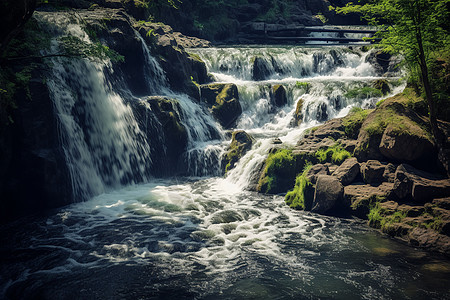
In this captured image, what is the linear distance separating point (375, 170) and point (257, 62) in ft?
57.1

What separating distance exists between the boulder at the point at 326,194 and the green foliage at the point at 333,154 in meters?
1.40

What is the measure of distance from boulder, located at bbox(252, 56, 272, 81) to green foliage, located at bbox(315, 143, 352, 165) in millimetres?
14275

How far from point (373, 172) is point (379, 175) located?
0.68 feet

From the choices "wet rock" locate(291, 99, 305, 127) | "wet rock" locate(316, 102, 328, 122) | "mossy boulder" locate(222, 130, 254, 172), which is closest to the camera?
"mossy boulder" locate(222, 130, 254, 172)

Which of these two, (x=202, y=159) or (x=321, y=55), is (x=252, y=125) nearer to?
(x=202, y=159)

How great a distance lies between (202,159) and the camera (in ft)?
57.2

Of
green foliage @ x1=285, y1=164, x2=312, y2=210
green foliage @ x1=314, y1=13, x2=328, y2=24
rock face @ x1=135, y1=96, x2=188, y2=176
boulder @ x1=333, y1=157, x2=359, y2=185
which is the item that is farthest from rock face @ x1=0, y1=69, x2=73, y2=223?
green foliage @ x1=314, y1=13, x2=328, y2=24

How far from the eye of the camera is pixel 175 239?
9898 millimetres

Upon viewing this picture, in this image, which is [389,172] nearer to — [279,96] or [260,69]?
[279,96]

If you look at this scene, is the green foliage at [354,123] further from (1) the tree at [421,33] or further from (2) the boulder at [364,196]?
(2) the boulder at [364,196]

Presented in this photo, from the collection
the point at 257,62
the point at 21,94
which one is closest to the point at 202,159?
the point at 21,94

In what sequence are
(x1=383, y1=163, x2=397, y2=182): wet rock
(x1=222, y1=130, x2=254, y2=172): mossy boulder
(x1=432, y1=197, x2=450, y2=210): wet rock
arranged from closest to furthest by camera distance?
(x1=432, y1=197, x2=450, y2=210): wet rock < (x1=383, y1=163, x2=397, y2=182): wet rock < (x1=222, y1=130, x2=254, y2=172): mossy boulder

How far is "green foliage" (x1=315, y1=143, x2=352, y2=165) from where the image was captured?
1296 centimetres

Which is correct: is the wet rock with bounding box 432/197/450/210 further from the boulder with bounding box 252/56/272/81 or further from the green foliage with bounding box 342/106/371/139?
the boulder with bounding box 252/56/272/81
